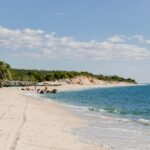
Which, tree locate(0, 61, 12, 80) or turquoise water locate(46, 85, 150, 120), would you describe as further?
tree locate(0, 61, 12, 80)

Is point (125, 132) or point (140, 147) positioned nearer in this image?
point (140, 147)

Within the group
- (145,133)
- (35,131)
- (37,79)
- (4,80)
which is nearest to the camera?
(35,131)

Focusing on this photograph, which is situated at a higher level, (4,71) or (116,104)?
(4,71)

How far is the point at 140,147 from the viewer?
1689 cm

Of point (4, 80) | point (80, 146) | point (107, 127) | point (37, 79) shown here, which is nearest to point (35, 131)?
point (80, 146)

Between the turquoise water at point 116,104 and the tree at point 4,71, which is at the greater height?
the tree at point 4,71

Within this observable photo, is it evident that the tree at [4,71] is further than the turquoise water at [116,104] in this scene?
Yes

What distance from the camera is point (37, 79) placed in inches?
7840

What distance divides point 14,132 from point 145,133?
764cm

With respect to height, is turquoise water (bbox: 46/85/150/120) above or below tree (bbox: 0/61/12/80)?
below

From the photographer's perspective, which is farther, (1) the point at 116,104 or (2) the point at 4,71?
(2) the point at 4,71

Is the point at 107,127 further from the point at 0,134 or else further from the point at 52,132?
the point at 0,134

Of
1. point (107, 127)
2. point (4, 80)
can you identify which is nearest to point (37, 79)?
point (4, 80)

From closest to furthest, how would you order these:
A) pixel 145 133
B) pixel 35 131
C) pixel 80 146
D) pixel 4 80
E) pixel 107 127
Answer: pixel 80 146, pixel 35 131, pixel 145 133, pixel 107 127, pixel 4 80
